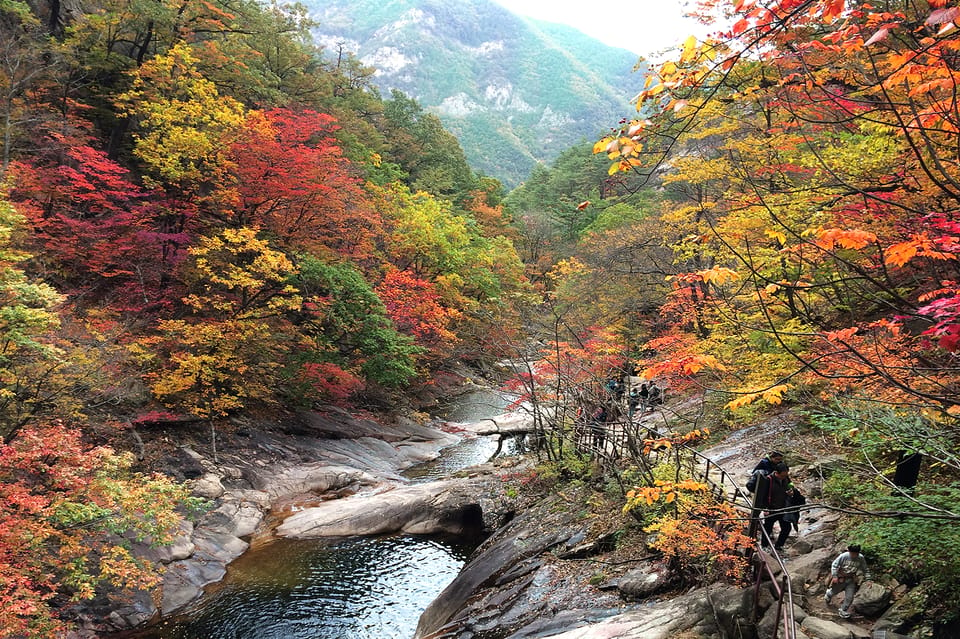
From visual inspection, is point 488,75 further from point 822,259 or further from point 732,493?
point 822,259

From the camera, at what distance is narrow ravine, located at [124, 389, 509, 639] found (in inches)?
401

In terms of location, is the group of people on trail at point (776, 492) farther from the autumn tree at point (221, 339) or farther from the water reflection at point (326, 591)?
the autumn tree at point (221, 339)

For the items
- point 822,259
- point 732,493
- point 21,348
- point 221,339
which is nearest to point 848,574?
point 732,493

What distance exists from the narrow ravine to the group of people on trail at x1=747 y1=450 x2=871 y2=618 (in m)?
6.56

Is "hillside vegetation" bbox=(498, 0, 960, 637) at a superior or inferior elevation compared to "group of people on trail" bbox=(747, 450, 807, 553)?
superior

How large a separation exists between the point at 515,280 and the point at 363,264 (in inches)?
528

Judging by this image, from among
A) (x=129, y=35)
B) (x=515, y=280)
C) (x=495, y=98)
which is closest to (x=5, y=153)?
(x=129, y=35)

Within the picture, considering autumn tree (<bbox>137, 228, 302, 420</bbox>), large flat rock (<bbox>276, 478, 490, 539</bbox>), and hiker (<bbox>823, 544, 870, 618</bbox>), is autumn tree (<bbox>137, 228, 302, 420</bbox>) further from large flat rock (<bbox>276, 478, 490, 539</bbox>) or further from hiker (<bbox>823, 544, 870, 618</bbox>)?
hiker (<bbox>823, 544, 870, 618</bbox>)

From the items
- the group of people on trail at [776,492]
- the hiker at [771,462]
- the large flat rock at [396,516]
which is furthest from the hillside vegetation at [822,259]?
the large flat rock at [396,516]

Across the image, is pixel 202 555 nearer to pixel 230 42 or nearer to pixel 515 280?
pixel 230 42

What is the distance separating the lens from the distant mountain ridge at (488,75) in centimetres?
13675

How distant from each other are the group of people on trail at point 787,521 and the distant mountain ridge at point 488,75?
114145 millimetres

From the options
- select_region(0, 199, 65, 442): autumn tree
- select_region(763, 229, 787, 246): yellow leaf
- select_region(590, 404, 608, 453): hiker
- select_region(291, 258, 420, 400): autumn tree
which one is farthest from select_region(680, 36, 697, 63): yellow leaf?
select_region(291, 258, 420, 400): autumn tree

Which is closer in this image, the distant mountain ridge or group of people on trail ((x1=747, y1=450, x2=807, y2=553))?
group of people on trail ((x1=747, y1=450, x2=807, y2=553))
